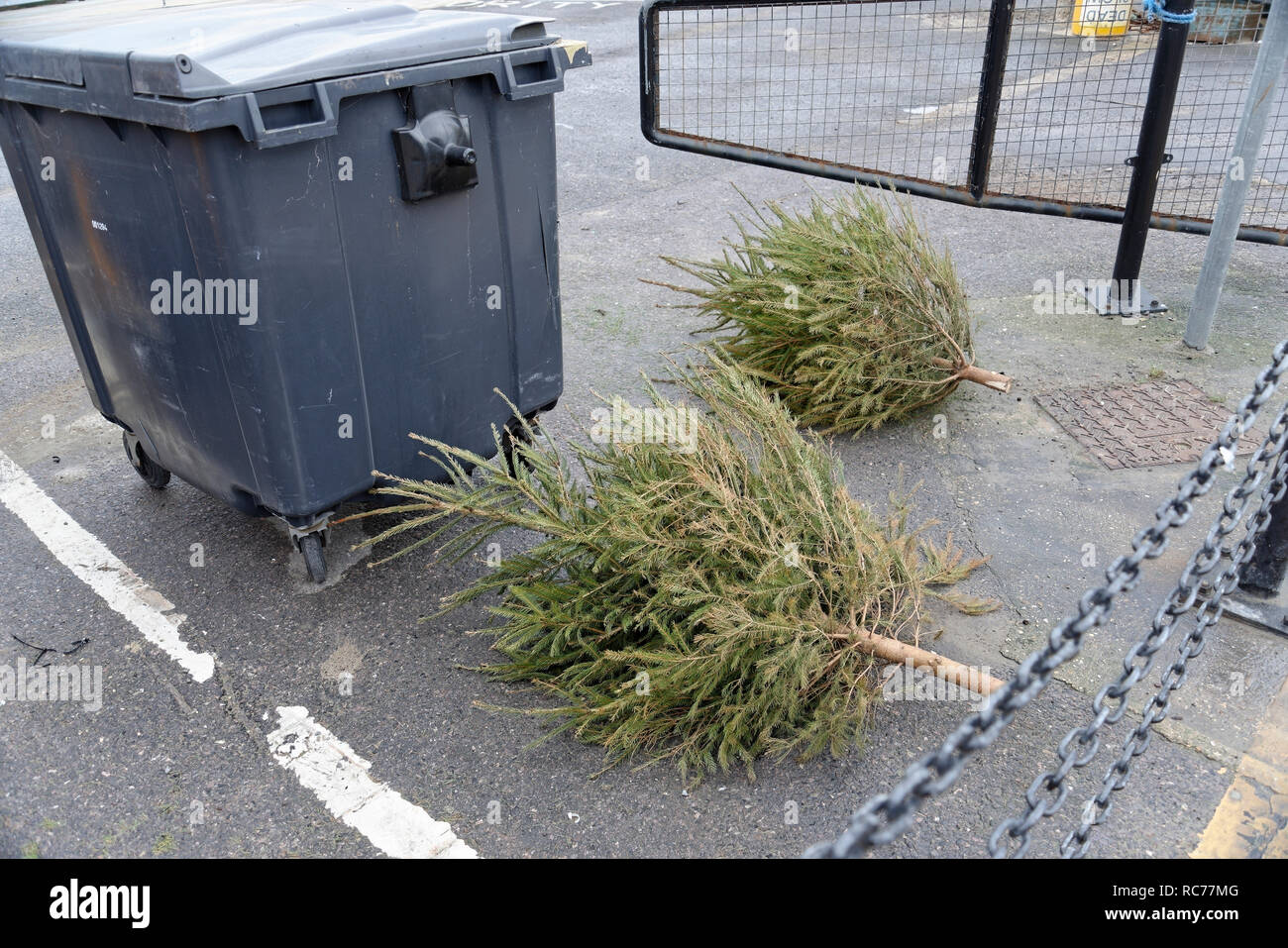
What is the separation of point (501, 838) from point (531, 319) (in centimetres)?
190

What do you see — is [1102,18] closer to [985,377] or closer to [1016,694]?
[985,377]

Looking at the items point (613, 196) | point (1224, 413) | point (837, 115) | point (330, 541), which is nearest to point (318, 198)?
point (330, 541)

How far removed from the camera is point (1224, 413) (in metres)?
4.63

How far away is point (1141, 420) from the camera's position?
15.1 ft

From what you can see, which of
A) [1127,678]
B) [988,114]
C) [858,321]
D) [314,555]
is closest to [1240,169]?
[988,114]

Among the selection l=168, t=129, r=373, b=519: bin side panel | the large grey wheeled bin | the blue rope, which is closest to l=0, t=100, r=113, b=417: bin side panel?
the large grey wheeled bin

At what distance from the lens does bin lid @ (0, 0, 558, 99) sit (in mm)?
2742

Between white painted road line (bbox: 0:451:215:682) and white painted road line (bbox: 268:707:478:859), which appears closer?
white painted road line (bbox: 268:707:478:859)

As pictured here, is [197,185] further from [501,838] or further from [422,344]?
[501,838]

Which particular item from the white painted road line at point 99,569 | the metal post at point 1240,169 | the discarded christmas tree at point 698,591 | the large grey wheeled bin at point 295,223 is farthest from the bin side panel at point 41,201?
the metal post at point 1240,169

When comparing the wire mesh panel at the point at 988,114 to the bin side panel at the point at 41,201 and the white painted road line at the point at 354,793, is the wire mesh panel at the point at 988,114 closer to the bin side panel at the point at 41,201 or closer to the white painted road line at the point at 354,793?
the bin side panel at the point at 41,201

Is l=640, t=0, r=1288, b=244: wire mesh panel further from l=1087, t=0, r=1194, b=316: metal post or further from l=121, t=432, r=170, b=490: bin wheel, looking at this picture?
l=121, t=432, r=170, b=490: bin wheel

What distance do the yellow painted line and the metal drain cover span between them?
5.17 feet

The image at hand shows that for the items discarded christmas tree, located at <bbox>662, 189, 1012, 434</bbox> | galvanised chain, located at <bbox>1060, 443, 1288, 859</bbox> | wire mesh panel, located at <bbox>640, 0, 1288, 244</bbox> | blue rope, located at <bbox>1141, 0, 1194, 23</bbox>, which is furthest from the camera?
wire mesh panel, located at <bbox>640, 0, 1288, 244</bbox>
